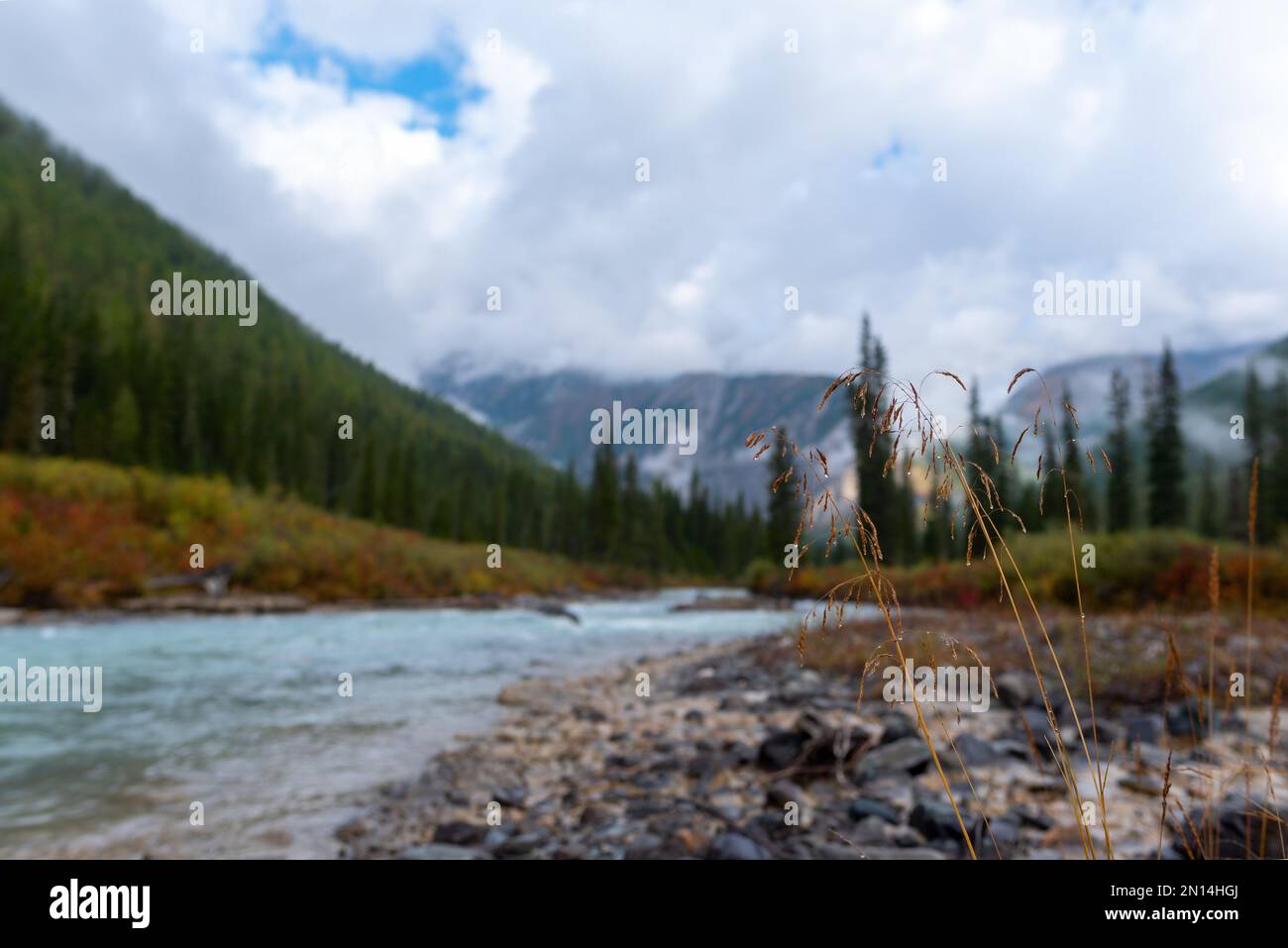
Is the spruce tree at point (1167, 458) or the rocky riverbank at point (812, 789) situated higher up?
the spruce tree at point (1167, 458)

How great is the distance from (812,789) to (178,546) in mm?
39828

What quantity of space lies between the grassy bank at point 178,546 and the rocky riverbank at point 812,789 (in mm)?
28666

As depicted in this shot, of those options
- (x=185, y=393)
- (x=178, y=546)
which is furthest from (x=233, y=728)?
(x=185, y=393)

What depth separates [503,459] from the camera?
114 m

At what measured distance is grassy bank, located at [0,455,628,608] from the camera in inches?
1104

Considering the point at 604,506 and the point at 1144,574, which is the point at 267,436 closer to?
the point at 604,506

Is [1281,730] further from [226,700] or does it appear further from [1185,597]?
[226,700]

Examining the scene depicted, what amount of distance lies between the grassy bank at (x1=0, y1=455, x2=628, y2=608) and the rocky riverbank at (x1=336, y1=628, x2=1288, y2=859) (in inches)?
1129

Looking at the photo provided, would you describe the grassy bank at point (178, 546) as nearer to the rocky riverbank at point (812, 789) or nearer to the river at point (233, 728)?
the river at point (233, 728)

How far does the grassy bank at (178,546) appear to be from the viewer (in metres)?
28.0

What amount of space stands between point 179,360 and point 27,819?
229ft

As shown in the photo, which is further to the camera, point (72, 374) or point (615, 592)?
point (615, 592)

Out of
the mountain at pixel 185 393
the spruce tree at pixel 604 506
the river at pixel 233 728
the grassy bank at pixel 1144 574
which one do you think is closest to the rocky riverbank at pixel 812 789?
the river at pixel 233 728
